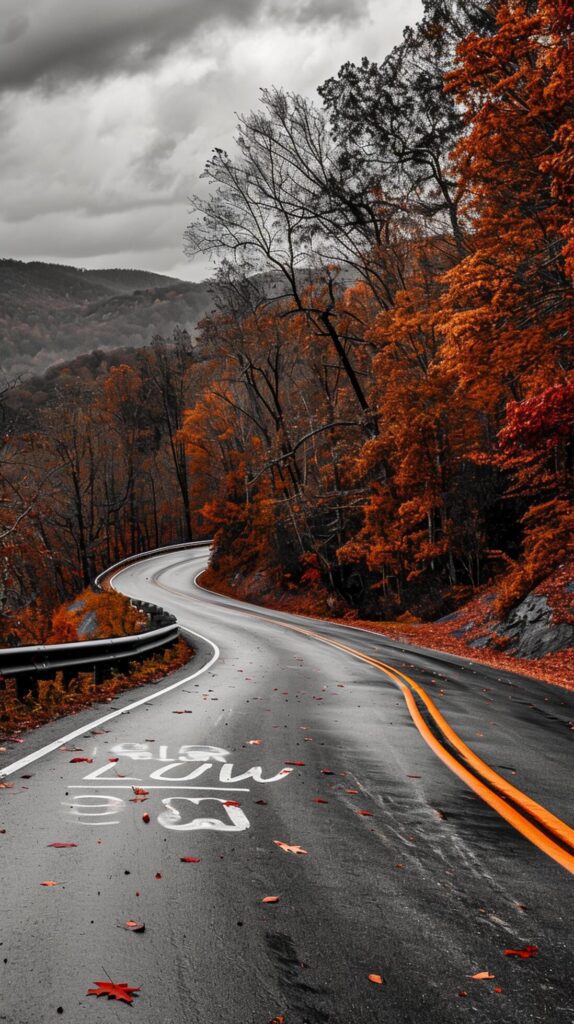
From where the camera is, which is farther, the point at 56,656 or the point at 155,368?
the point at 155,368

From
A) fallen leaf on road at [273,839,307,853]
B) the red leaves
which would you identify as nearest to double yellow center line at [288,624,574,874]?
fallen leaf on road at [273,839,307,853]

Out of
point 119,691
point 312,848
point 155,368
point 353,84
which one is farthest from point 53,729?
point 155,368

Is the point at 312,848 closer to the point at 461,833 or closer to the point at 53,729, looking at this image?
the point at 461,833

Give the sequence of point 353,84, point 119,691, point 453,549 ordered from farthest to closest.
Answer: point 453,549 < point 353,84 < point 119,691

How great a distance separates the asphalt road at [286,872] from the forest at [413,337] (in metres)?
9.12

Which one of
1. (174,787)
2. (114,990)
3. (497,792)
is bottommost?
(497,792)

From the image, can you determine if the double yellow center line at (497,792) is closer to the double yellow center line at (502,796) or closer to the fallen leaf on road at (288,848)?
the double yellow center line at (502,796)

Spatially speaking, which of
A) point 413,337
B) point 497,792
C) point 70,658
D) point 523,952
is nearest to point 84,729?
point 70,658

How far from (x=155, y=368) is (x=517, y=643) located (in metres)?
53.3

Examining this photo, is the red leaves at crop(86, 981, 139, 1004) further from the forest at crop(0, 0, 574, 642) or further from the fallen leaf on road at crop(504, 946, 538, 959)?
the forest at crop(0, 0, 574, 642)

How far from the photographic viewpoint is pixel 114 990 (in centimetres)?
252

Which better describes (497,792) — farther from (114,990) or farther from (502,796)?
(114,990)

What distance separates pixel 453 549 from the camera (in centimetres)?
2502

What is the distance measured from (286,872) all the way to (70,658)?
7.89 meters
